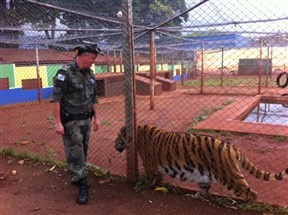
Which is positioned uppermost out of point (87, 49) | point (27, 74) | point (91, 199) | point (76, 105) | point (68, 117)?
point (87, 49)

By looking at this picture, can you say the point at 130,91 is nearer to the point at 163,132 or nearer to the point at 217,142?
the point at 163,132

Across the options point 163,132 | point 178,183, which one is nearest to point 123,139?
point 163,132

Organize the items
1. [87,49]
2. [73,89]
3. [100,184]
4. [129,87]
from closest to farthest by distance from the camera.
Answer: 1. [87,49]
2. [73,89]
3. [129,87]
4. [100,184]

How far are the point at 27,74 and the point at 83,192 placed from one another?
11.3 meters

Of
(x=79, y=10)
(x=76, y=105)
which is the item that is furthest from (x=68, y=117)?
(x=79, y=10)

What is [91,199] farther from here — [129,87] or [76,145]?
[129,87]

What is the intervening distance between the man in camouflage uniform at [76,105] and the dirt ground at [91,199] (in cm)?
21

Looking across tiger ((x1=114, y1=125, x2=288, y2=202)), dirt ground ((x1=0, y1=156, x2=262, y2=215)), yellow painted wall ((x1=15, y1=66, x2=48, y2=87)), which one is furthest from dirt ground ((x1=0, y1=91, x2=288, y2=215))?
yellow painted wall ((x1=15, y1=66, x2=48, y2=87))

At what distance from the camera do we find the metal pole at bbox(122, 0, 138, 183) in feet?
12.8

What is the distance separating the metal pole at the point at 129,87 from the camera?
389cm

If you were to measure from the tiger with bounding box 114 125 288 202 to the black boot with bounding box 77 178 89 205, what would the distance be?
Result: 72 centimetres

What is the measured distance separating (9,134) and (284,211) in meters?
6.40

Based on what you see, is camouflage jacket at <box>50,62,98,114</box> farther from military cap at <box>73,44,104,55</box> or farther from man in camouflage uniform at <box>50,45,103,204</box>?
military cap at <box>73,44,104,55</box>

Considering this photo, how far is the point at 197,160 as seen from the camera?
147 inches
